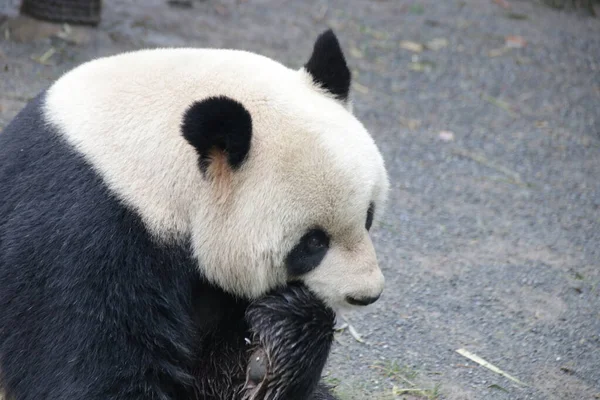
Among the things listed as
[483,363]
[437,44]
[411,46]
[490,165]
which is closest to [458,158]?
[490,165]

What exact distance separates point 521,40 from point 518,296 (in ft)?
16.7

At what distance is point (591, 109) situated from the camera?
7570 mm

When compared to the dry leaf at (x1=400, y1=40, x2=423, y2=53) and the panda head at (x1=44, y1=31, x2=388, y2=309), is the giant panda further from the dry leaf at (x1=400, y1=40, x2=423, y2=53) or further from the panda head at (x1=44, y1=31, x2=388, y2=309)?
the dry leaf at (x1=400, y1=40, x2=423, y2=53)

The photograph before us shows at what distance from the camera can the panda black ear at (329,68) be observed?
304 cm

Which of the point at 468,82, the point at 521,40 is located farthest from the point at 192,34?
the point at 521,40

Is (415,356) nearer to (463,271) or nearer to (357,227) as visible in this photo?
(463,271)

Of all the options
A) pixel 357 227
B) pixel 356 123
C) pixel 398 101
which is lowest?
pixel 398 101

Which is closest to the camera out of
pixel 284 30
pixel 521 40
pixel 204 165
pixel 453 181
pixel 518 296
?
pixel 204 165

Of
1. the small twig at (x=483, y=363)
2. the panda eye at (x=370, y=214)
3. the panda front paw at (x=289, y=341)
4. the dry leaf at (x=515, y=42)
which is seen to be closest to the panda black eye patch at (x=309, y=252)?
the panda front paw at (x=289, y=341)

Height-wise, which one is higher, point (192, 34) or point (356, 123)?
point (356, 123)

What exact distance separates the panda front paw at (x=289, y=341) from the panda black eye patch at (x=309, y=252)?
0.36 ft

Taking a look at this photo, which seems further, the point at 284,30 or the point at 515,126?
the point at 284,30

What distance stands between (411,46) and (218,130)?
6.29m

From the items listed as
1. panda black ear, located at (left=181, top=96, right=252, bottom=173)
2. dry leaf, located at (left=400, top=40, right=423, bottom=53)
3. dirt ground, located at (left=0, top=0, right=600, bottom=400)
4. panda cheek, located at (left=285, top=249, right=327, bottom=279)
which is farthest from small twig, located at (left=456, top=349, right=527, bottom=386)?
dry leaf, located at (left=400, top=40, right=423, bottom=53)
